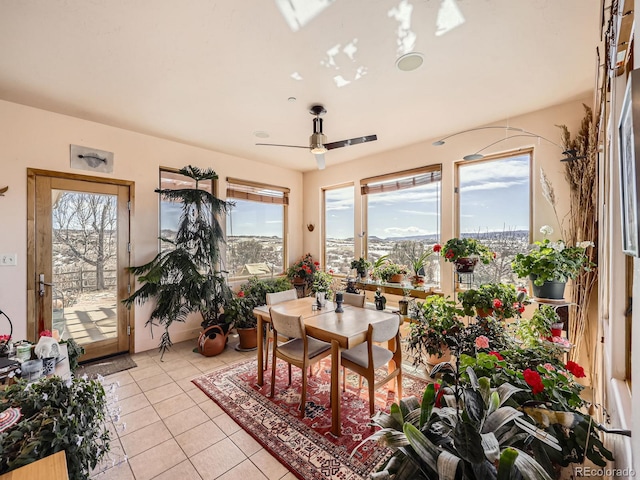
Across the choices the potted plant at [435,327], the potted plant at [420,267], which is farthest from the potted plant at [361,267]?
the potted plant at [435,327]

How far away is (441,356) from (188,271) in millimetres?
2883

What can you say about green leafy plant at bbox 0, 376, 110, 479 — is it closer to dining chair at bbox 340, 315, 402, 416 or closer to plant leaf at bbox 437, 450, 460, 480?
plant leaf at bbox 437, 450, 460, 480

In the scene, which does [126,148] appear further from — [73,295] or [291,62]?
[291,62]

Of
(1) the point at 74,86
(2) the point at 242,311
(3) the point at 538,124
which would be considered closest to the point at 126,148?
(1) the point at 74,86

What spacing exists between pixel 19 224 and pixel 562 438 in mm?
4253

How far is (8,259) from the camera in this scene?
2682mm

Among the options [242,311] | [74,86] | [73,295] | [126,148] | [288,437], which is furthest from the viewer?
[242,311]

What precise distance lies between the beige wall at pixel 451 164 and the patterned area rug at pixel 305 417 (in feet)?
6.08

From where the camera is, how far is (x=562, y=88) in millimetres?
2422

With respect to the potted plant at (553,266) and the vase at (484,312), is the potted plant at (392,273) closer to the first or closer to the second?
the vase at (484,312)

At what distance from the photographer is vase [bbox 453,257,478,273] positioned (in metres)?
2.58

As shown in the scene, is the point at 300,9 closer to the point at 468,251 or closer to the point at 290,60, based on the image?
the point at 290,60

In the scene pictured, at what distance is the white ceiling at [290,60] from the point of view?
1616 millimetres

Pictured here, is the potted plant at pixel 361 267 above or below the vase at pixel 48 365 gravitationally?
above
